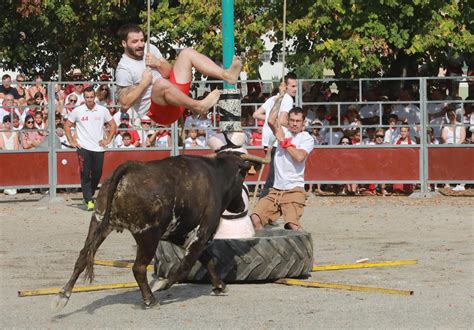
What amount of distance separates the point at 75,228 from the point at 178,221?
6951 millimetres

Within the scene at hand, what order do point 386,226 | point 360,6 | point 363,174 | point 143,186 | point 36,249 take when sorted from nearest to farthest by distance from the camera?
point 143,186, point 36,249, point 386,226, point 363,174, point 360,6

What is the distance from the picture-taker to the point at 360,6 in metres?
22.4

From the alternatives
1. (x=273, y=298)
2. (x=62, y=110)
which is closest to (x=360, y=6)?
(x=62, y=110)

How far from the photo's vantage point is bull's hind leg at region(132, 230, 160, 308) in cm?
891

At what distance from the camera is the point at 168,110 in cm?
1091

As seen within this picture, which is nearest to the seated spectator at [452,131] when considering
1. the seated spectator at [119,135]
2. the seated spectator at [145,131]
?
the seated spectator at [145,131]

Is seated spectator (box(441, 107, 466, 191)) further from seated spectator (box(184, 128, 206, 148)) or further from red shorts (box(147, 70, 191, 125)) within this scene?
red shorts (box(147, 70, 191, 125))

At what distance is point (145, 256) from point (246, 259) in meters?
1.48

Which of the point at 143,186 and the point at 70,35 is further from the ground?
the point at 70,35

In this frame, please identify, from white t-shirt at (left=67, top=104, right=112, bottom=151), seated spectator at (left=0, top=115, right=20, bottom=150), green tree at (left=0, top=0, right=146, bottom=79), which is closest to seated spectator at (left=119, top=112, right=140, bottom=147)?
seated spectator at (left=0, top=115, right=20, bottom=150)

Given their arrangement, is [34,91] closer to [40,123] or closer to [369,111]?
[40,123]

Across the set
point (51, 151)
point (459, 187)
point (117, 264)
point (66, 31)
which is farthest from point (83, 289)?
point (66, 31)

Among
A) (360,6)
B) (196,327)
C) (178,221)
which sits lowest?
(196,327)

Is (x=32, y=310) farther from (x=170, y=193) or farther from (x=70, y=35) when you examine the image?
(x=70, y=35)
